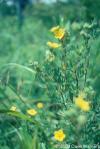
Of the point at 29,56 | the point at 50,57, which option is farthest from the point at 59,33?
the point at 29,56

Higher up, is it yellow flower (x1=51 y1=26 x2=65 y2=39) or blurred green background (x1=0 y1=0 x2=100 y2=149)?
yellow flower (x1=51 y1=26 x2=65 y2=39)

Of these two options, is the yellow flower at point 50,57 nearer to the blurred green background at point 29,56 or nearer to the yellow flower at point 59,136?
the blurred green background at point 29,56

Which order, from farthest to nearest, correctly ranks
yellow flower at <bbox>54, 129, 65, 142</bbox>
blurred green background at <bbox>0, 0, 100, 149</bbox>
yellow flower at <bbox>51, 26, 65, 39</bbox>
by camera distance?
blurred green background at <bbox>0, 0, 100, 149</bbox> → yellow flower at <bbox>51, 26, 65, 39</bbox> → yellow flower at <bbox>54, 129, 65, 142</bbox>

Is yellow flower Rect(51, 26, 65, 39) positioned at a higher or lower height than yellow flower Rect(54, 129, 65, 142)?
higher

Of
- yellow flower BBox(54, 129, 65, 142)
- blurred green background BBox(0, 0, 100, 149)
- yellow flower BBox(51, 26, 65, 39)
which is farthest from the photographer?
blurred green background BBox(0, 0, 100, 149)

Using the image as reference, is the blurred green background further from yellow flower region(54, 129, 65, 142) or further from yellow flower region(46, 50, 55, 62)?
yellow flower region(54, 129, 65, 142)

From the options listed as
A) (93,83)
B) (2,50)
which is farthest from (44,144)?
(2,50)

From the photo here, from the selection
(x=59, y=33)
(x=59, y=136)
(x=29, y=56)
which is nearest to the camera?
(x=59, y=136)

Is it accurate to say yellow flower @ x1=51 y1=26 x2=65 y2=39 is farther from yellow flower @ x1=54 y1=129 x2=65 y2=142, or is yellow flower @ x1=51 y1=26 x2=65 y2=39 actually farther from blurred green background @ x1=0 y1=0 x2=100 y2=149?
yellow flower @ x1=54 y1=129 x2=65 y2=142

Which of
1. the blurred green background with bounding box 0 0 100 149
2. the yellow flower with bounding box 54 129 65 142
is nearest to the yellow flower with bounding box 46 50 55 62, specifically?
the blurred green background with bounding box 0 0 100 149

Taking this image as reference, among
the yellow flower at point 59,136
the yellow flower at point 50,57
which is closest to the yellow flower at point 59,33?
the yellow flower at point 50,57

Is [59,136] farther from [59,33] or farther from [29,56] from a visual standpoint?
[29,56]

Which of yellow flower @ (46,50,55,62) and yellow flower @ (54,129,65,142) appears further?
yellow flower @ (46,50,55,62)

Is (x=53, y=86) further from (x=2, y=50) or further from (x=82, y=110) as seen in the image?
(x=2, y=50)
